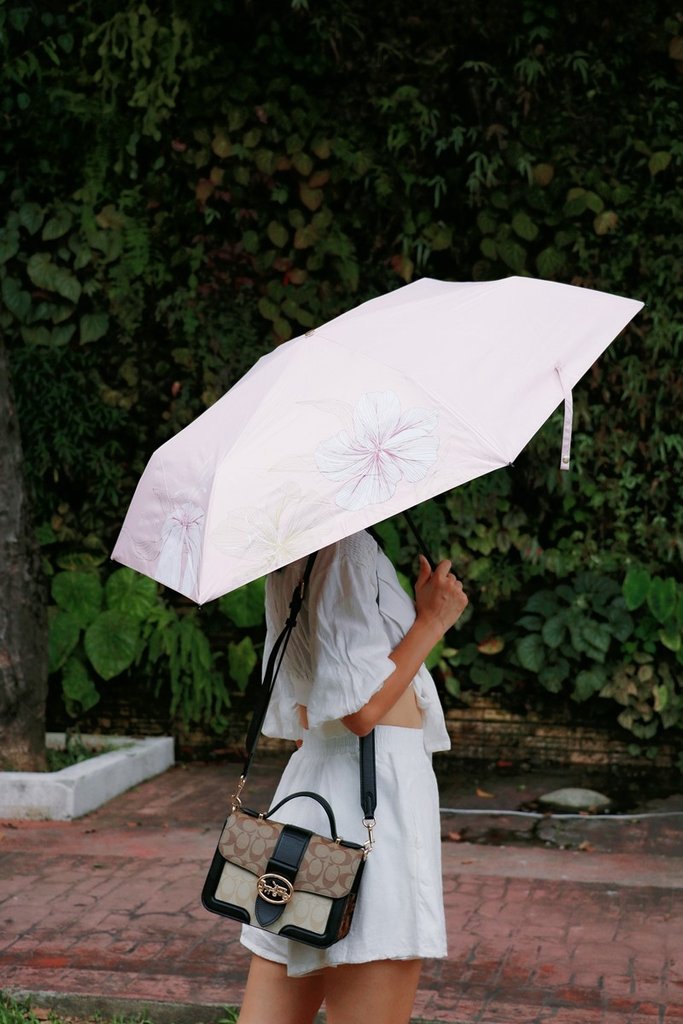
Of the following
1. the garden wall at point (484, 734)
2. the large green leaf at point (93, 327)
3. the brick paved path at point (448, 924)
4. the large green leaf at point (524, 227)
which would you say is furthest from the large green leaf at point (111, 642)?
the large green leaf at point (524, 227)

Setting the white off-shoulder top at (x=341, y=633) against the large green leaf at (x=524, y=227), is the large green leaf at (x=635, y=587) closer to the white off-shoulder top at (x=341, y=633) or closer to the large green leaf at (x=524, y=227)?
the large green leaf at (x=524, y=227)

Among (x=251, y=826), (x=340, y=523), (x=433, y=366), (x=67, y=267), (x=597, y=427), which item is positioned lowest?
(x=251, y=826)

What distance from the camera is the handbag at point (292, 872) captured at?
8.04 ft

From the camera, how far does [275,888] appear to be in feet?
8.17

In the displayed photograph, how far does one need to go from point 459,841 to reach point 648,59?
4.85 meters

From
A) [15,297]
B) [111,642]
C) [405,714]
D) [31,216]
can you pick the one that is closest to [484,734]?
[111,642]

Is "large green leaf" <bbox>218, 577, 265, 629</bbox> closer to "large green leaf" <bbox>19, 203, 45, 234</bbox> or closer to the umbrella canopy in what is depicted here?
"large green leaf" <bbox>19, 203, 45, 234</bbox>

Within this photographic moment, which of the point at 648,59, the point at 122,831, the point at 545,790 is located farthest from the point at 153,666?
the point at 648,59

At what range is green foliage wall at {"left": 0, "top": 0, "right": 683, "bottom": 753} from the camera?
25.7 feet

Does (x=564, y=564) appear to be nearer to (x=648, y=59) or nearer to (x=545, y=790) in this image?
(x=545, y=790)

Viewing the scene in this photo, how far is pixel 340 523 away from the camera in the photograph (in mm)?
2422

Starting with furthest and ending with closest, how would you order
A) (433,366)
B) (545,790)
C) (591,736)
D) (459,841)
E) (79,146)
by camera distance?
(79,146), (591,736), (545,790), (459,841), (433,366)

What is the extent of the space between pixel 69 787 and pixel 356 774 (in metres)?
4.38

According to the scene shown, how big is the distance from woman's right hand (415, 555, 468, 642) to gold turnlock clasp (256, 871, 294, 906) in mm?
605
